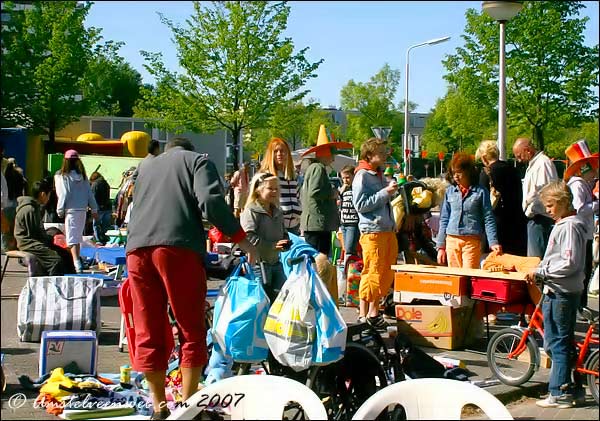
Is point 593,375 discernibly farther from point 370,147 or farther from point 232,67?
point 232,67

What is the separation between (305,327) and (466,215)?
3.42 meters

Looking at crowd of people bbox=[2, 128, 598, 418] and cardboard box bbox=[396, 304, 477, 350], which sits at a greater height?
crowd of people bbox=[2, 128, 598, 418]

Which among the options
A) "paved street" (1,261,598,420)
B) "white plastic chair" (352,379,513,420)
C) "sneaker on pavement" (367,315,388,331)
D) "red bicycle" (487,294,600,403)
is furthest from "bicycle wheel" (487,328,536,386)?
"white plastic chair" (352,379,513,420)

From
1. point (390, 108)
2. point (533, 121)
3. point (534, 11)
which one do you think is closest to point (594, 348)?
point (534, 11)

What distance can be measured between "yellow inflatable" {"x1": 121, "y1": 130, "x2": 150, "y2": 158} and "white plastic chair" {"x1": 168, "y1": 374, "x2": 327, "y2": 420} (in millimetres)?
26465

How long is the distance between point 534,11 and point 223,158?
21.9 m

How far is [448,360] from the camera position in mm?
7113

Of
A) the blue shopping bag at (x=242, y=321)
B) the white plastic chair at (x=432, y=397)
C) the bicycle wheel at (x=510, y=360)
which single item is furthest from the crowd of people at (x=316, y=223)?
the white plastic chair at (x=432, y=397)

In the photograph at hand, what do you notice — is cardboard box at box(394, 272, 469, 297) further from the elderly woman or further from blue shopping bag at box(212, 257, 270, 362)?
blue shopping bag at box(212, 257, 270, 362)

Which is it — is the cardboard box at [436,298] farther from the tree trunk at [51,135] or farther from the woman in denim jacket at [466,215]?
the tree trunk at [51,135]

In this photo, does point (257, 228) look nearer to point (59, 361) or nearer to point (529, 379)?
point (59, 361)

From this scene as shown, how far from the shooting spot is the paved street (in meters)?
6.23

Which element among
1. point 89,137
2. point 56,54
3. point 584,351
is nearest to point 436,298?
point 584,351

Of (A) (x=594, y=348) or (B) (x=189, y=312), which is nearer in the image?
(B) (x=189, y=312)
